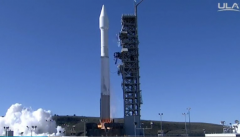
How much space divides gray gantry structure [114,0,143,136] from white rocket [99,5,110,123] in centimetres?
468

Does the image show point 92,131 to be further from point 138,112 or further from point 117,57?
point 117,57

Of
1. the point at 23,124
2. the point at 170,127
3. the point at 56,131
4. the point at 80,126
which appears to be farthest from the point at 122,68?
the point at 170,127

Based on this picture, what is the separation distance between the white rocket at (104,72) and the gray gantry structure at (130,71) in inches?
184

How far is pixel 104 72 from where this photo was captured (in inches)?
3533

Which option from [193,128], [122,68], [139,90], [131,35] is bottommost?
[193,128]

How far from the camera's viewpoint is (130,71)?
93188mm

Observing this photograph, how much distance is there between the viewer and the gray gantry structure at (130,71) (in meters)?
91.8

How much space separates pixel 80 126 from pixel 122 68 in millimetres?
56978

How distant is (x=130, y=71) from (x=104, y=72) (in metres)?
7.47

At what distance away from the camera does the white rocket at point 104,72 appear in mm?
88375

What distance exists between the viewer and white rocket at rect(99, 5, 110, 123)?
88375 millimetres

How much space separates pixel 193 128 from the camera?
16262 centimetres

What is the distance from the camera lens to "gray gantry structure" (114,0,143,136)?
9181 cm

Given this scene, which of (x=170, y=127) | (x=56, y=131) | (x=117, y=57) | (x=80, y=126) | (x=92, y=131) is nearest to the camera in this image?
(x=92, y=131)
